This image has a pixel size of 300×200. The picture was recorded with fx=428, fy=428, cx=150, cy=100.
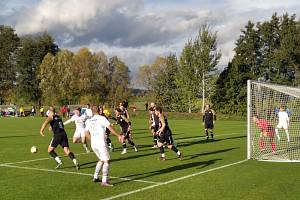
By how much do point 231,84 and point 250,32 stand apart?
11118mm

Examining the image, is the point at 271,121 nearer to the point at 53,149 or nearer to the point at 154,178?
the point at 154,178

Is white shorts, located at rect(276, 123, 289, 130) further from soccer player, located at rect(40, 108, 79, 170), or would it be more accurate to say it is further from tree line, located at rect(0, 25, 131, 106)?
tree line, located at rect(0, 25, 131, 106)

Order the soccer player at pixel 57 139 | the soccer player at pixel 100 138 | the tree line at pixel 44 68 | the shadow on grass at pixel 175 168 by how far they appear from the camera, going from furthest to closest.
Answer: the tree line at pixel 44 68 < the soccer player at pixel 57 139 < the shadow on grass at pixel 175 168 < the soccer player at pixel 100 138

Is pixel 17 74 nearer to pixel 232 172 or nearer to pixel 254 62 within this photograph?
pixel 254 62

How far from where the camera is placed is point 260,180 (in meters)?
11.8

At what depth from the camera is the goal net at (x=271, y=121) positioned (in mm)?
16734

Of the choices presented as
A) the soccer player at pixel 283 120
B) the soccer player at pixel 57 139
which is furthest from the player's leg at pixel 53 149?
the soccer player at pixel 283 120

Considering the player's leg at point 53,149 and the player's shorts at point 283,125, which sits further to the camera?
the player's shorts at point 283,125

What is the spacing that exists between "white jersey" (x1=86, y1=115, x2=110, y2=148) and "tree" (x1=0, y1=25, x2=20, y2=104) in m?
81.9

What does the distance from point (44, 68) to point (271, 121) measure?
2545 inches

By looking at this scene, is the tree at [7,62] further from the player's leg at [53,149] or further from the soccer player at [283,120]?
the player's leg at [53,149]

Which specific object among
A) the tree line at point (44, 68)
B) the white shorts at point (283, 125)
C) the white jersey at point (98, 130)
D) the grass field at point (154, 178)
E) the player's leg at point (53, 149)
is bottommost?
the grass field at point (154, 178)

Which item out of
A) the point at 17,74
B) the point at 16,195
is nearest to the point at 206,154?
the point at 16,195

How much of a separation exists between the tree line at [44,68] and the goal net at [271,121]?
59.8 metres
